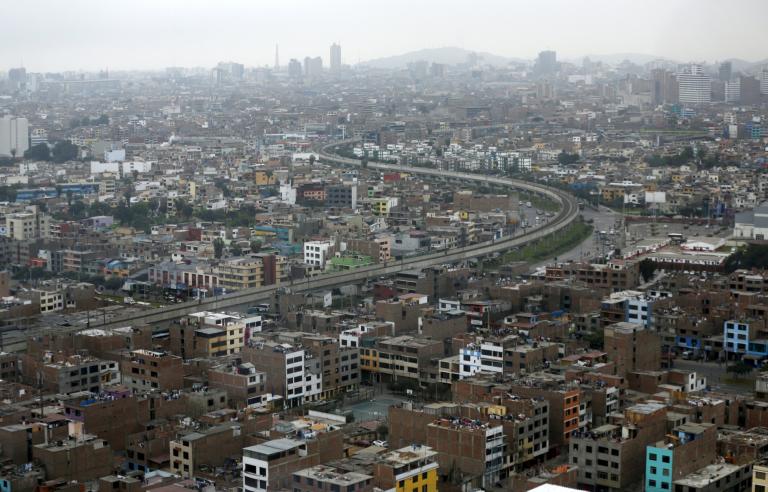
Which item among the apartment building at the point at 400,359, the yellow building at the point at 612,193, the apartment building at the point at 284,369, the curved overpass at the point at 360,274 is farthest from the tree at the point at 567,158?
the apartment building at the point at 284,369

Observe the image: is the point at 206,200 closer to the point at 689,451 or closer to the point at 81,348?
the point at 81,348

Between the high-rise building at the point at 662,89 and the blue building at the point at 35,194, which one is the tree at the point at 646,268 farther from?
the high-rise building at the point at 662,89

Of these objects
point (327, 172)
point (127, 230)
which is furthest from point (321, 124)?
point (127, 230)

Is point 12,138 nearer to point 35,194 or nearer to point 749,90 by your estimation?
point 35,194

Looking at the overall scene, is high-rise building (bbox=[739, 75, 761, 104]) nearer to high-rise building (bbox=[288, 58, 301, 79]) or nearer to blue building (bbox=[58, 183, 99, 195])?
blue building (bbox=[58, 183, 99, 195])

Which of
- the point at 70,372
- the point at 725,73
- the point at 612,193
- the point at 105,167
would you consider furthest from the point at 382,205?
the point at 725,73

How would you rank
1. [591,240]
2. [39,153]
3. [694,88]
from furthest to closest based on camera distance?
[694,88], [39,153], [591,240]
